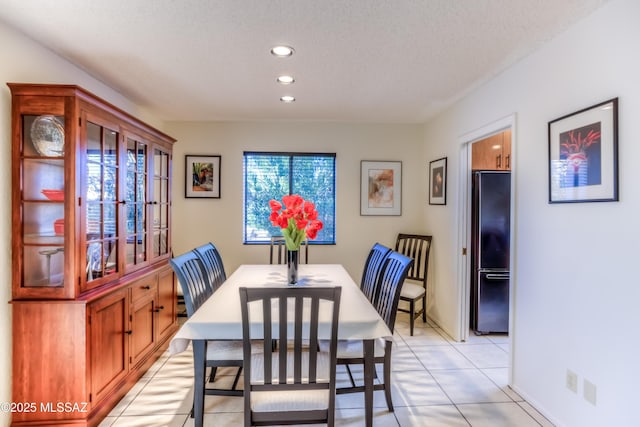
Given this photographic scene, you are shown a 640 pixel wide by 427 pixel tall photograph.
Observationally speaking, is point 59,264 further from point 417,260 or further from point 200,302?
point 417,260

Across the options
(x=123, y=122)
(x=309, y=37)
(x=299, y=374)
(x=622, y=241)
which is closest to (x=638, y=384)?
(x=622, y=241)

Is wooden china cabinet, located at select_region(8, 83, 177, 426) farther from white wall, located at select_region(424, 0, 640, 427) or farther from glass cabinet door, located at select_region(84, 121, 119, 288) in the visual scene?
white wall, located at select_region(424, 0, 640, 427)

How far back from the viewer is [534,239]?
2.36 metres

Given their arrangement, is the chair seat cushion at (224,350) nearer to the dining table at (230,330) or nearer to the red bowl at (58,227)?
the dining table at (230,330)

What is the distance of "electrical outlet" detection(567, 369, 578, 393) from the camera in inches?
78.6

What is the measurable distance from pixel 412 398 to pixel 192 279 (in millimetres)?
1778

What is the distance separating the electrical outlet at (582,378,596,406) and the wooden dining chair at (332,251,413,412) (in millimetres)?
1085

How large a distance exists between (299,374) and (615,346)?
5.33 ft

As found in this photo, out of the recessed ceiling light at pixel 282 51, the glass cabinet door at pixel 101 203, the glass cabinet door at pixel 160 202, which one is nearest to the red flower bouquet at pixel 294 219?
the recessed ceiling light at pixel 282 51

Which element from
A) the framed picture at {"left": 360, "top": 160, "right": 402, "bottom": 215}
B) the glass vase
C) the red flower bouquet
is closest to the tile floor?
the glass vase

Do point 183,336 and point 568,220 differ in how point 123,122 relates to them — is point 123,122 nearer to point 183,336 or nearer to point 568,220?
point 183,336

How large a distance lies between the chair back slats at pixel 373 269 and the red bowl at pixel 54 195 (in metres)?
2.15

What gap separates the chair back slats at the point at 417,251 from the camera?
13.4 ft

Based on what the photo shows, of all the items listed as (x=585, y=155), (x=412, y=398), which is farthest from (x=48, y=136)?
(x=585, y=155)
